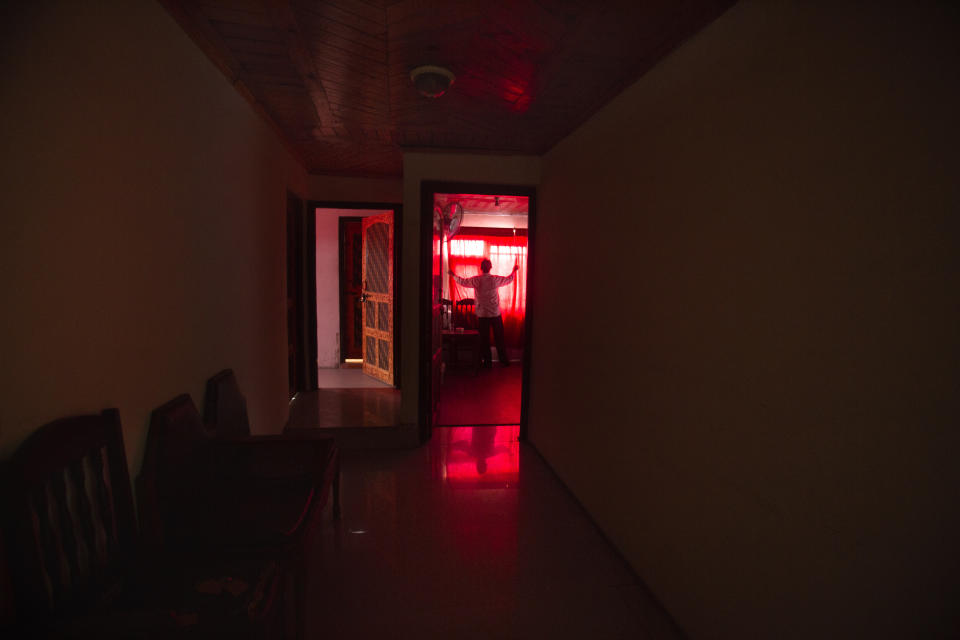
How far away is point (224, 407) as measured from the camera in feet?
7.14

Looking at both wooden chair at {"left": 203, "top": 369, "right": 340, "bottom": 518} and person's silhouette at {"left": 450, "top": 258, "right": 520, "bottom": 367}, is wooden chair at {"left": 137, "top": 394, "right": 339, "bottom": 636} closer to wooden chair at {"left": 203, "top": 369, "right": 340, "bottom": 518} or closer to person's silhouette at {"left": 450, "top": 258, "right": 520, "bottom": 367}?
wooden chair at {"left": 203, "top": 369, "right": 340, "bottom": 518}

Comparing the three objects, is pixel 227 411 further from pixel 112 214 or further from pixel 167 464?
pixel 112 214

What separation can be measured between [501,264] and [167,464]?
629 cm

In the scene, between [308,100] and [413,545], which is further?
[308,100]

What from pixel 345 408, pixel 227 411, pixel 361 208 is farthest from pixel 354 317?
pixel 227 411

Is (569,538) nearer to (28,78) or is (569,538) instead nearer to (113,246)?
(113,246)

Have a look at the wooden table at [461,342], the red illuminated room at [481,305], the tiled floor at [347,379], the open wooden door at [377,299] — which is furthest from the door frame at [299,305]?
the wooden table at [461,342]

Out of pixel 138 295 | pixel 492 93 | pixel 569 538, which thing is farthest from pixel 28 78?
pixel 569 538

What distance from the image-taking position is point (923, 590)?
3.15 feet

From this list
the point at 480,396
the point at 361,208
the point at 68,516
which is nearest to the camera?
the point at 68,516

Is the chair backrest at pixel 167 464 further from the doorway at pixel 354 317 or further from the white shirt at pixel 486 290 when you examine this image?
the white shirt at pixel 486 290

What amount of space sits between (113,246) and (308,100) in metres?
1.68

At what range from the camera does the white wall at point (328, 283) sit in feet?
20.6

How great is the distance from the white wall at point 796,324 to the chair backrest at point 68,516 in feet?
6.27
